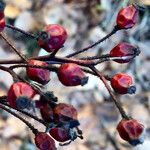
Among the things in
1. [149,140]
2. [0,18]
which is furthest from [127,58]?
[149,140]

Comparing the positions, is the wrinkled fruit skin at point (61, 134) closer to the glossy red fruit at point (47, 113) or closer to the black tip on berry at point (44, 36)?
the glossy red fruit at point (47, 113)

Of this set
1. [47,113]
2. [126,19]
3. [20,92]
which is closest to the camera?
[20,92]

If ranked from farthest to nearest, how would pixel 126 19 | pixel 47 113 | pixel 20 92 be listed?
pixel 126 19, pixel 47 113, pixel 20 92

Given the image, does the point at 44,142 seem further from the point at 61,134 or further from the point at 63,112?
the point at 63,112

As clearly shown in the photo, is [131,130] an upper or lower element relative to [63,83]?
lower

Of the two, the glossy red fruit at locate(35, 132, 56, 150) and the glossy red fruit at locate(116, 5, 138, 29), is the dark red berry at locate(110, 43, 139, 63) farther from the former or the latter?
the glossy red fruit at locate(35, 132, 56, 150)

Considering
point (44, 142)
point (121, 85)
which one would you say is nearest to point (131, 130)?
point (121, 85)

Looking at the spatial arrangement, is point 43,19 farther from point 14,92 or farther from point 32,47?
point 14,92
